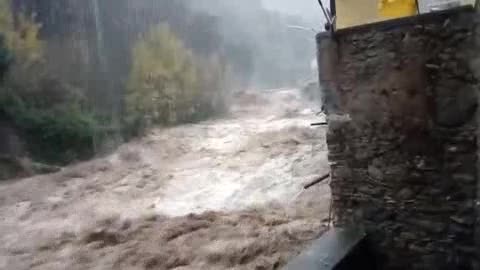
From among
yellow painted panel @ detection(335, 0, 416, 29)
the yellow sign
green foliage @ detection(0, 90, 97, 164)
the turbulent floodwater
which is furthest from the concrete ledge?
green foliage @ detection(0, 90, 97, 164)

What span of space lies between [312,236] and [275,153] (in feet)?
17.6

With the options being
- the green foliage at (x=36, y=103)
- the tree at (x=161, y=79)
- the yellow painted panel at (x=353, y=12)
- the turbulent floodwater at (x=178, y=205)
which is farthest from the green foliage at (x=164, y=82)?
the yellow painted panel at (x=353, y=12)

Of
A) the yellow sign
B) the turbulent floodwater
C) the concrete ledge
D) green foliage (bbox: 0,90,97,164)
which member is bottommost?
the turbulent floodwater

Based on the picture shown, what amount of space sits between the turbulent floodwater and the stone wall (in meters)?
1.01

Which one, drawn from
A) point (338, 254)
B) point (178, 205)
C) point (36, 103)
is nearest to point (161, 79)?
point (36, 103)

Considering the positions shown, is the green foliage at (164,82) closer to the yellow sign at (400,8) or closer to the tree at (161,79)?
the tree at (161,79)

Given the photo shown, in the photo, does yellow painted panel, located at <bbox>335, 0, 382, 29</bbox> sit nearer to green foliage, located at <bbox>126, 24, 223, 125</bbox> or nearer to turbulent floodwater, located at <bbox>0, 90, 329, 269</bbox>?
turbulent floodwater, located at <bbox>0, 90, 329, 269</bbox>

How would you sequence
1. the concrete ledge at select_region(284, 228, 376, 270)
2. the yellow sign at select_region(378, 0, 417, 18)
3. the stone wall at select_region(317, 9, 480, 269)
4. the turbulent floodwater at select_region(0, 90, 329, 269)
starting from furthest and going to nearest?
the turbulent floodwater at select_region(0, 90, 329, 269) → the yellow sign at select_region(378, 0, 417, 18) → the concrete ledge at select_region(284, 228, 376, 270) → the stone wall at select_region(317, 9, 480, 269)

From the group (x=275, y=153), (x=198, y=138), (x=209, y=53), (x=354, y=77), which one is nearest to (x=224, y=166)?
(x=275, y=153)

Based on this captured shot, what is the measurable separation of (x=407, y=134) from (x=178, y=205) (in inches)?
174

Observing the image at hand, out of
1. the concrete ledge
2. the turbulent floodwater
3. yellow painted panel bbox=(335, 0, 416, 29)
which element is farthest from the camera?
the turbulent floodwater

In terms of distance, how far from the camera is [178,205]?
263 inches

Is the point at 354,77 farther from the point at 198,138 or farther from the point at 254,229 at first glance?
the point at 198,138

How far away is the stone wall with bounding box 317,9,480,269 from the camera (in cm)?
266
